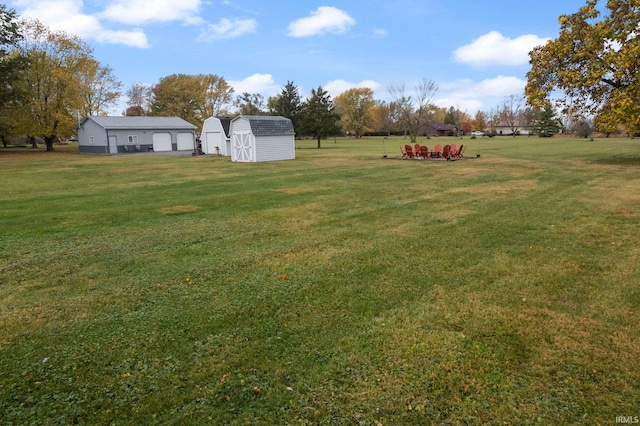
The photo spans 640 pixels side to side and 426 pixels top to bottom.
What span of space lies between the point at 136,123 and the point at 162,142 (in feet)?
10.5

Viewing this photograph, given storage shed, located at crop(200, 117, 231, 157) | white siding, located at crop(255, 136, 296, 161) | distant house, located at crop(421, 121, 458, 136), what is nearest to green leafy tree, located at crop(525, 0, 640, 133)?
white siding, located at crop(255, 136, 296, 161)

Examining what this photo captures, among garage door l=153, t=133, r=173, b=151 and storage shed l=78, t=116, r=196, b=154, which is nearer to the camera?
storage shed l=78, t=116, r=196, b=154

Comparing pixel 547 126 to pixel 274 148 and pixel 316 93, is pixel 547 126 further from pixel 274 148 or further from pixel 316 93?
pixel 274 148

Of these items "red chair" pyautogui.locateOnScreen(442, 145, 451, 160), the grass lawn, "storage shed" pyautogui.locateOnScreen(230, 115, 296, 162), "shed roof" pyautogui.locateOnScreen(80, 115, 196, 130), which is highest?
"shed roof" pyautogui.locateOnScreen(80, 115, 196, 130)

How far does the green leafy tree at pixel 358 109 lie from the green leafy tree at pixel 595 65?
62.1 meters

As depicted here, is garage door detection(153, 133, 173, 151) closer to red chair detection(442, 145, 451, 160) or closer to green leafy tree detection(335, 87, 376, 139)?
red chair detection(442, 145, 451, 160)

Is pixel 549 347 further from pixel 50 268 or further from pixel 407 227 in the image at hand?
pixel 50 268

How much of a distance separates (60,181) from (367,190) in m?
12.8

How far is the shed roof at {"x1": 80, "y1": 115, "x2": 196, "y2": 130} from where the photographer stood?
4075 cm

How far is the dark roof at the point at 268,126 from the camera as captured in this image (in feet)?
87.0

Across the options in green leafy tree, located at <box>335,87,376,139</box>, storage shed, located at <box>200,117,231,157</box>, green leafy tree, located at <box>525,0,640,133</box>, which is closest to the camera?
green leafy tree, located at <box>525,0,640,133</box>

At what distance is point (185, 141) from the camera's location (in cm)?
4588

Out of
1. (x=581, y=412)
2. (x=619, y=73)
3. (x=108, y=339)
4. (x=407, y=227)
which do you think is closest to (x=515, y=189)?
(x=407, y=227)

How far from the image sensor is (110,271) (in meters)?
5.61
